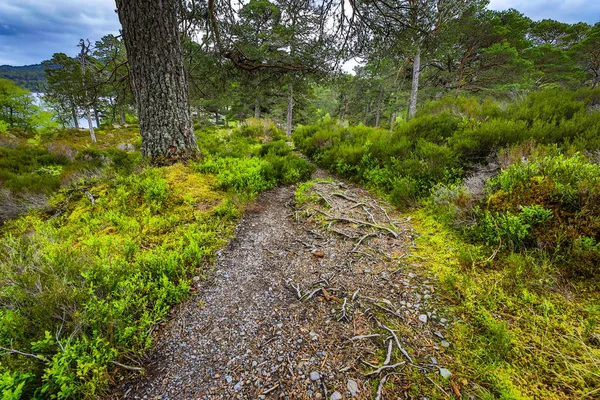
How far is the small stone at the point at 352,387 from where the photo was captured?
1.43 meters

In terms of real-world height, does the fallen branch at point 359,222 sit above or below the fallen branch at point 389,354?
above

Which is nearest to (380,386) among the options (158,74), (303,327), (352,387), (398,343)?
(352,387)

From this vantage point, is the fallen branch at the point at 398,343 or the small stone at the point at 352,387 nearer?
the small stone at the point at 352,387

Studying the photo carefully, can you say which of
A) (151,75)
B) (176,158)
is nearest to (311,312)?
(176,158)

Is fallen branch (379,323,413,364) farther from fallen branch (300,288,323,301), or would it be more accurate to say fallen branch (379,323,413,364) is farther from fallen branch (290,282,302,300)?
fallen branch (290,282,302,300)

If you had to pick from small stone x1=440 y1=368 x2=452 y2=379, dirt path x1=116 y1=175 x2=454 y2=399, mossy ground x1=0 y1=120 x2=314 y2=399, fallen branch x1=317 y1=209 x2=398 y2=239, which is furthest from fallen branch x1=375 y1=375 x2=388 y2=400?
fallen branch x1=317 y1=209 x2=398 y2=239

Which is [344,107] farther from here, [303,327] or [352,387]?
[352,387]

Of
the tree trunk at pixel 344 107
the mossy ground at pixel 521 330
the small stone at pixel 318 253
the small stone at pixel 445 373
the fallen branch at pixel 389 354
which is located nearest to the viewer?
the mossy ground at pixel 521 330

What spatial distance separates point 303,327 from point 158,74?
4.85 m

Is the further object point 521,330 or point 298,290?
point 298,290

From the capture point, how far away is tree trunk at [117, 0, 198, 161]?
3947 millimetres

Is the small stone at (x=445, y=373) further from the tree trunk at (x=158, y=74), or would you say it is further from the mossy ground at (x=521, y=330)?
the tree trunk at (x=158, y=74)

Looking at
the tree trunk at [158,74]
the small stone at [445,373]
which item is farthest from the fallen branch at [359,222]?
the tree trunk at [158,74]

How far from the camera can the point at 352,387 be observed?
145 centimetres
